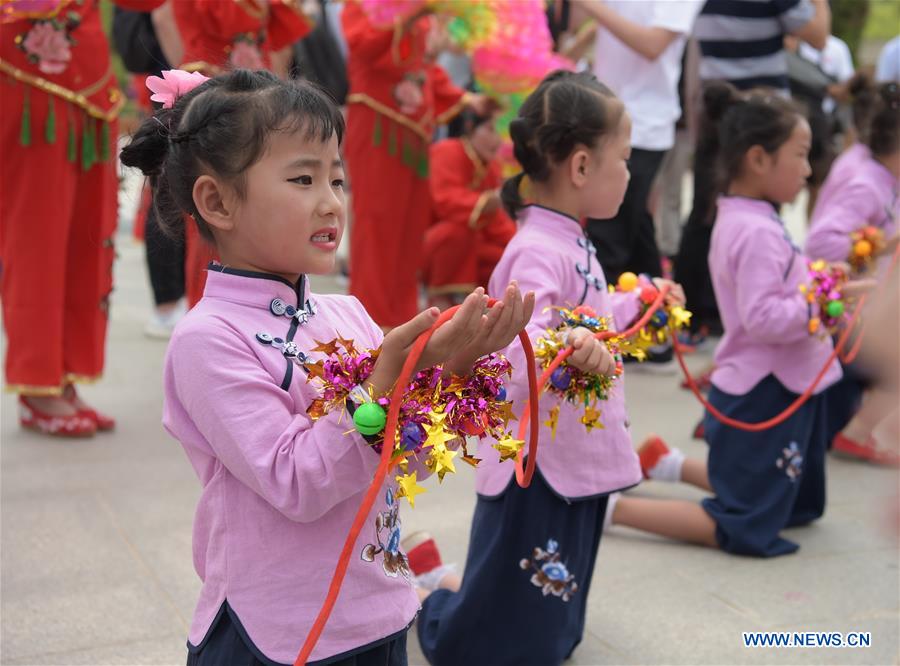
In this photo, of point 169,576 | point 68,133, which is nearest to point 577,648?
point 169,576

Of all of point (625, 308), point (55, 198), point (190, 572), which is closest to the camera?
point (625, 308)

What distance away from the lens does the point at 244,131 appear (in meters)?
1.78

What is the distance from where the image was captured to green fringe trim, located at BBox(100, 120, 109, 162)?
417cm

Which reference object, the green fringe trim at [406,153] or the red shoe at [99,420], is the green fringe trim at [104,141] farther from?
the green fringe trim at [406,153]

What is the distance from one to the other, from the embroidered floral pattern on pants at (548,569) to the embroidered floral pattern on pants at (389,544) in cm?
75

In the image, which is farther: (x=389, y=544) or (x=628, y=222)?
(x=628, y=222)

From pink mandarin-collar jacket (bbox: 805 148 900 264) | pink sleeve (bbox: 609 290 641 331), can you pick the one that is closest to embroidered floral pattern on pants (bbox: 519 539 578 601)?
pink sleeve (bbox: 609 290 641 331)

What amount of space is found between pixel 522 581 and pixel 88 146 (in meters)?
2.50

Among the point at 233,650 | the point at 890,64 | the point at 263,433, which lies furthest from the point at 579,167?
the point at 890,64

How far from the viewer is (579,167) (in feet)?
8.92

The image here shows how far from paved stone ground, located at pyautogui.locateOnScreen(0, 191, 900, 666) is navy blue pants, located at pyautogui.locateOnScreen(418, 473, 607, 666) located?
0.67 feet

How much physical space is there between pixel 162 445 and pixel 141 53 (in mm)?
1963

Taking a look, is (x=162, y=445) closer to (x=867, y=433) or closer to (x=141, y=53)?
(x=141, y=53)

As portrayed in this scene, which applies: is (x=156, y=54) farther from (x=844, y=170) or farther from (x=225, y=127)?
(x=225, y=127)
